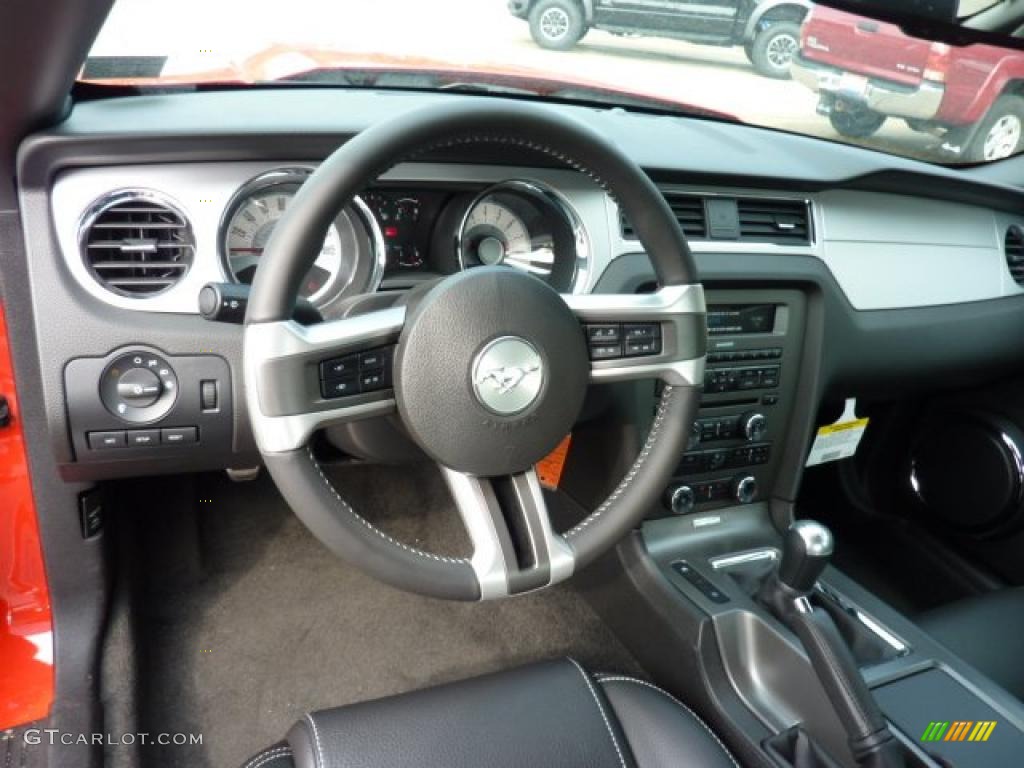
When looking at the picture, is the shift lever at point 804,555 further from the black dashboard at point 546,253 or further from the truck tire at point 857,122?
the truck tire at point 857,122

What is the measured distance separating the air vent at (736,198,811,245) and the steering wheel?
60 cm

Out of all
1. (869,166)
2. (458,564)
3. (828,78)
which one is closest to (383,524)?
(458,564)

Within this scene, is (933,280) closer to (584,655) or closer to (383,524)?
(584,655)

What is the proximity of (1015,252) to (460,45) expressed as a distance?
1511 mm

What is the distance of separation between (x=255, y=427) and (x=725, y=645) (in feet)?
3.17

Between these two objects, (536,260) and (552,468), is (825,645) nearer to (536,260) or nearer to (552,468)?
(552,468)

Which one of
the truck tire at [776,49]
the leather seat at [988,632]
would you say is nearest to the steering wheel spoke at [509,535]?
the leather seat at [988,632]

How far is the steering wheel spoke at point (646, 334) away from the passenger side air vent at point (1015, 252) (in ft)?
4.67

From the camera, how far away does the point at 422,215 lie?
1.40 metres

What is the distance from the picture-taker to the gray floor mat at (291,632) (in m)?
1.72

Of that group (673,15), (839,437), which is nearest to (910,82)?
(673,15)

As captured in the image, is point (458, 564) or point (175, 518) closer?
point (458, 564)

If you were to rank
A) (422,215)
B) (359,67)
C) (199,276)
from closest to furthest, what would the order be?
1. (199,276)
2. (422,215)
3. (359,67)

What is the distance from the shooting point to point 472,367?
3.09 feet
